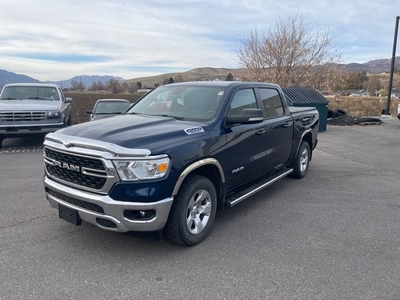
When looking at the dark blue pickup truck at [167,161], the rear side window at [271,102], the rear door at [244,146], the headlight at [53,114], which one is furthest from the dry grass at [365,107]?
the dark blue pickup truck at [167,161]

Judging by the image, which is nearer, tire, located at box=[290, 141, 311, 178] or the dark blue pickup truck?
the dark blue pickup truck

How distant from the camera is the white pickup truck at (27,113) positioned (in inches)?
354

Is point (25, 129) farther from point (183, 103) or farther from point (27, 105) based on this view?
point (183, 103)

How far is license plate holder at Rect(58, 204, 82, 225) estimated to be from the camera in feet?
11.1

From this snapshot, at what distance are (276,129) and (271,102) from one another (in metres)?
0.50

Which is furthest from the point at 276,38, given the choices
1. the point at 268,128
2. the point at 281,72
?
the point at 268,128

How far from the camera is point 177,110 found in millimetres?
4492

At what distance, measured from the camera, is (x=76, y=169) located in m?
3.36

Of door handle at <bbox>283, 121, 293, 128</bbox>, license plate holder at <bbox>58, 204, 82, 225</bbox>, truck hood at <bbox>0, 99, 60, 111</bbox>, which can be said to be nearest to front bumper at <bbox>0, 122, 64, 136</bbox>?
truck hood at <bbox>0, 99, 60, 111</bbox>

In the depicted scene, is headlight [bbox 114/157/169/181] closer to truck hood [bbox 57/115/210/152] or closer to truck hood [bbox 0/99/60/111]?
truck hood [bbox 57/115/210/152]

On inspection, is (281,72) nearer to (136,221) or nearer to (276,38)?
(276,38)

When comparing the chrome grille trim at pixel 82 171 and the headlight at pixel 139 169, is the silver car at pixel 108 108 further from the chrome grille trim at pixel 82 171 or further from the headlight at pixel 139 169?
the headlight at pixel 139 169

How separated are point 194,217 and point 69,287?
57.1 inches

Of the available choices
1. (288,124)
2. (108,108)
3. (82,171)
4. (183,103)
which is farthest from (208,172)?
(108,108)
